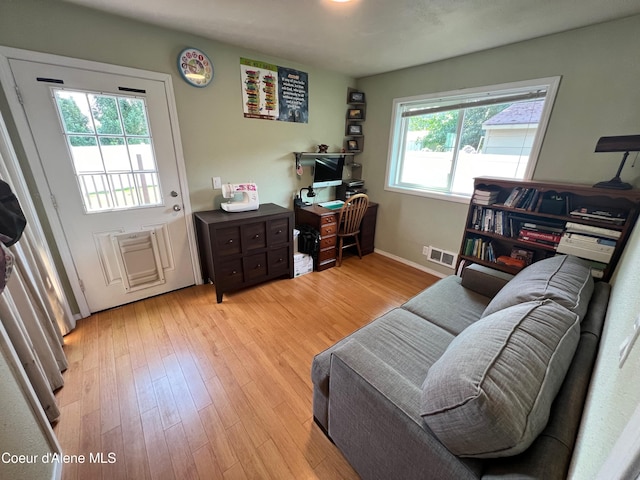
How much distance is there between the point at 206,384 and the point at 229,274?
0.99 metres

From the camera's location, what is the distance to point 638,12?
1.58 m

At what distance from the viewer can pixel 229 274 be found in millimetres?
2354

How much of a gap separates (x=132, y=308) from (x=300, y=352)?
5.20 ft

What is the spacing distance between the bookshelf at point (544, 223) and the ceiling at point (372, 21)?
1069 mm

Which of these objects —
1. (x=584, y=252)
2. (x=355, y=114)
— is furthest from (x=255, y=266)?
(x=584, y=252)

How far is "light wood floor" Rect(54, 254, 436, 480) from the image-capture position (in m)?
1.18

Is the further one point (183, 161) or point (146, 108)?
point (183, 161)

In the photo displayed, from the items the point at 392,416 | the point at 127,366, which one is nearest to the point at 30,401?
the point at 127,366

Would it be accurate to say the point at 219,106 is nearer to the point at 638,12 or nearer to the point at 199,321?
the point at 199,321

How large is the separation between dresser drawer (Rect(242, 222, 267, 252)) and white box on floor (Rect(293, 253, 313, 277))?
448 mm

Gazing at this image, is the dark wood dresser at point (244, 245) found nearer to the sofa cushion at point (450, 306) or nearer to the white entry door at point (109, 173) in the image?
the white entry door at point (109, 173)

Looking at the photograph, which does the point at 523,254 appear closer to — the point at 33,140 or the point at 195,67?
the point at 195,67

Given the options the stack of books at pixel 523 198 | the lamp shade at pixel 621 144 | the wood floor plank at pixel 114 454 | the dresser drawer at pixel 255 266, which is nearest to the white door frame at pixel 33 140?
the dresser drawer at pixel 255 266

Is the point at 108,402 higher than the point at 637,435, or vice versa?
the point at 637,435
